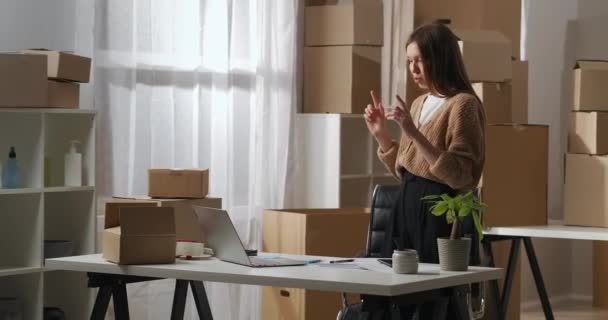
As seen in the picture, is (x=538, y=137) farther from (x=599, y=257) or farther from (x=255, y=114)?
(x=599, y=257)

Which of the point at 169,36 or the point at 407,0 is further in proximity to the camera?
the point at 407,0

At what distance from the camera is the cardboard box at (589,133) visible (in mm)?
5348

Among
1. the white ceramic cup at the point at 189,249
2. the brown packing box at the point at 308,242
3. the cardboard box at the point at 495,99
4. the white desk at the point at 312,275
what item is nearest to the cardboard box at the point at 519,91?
the cardboard box at the point at 495,99

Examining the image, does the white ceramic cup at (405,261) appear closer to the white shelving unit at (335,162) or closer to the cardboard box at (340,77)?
the white shelving unit at (335,162)

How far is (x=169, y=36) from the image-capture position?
5.13 meters

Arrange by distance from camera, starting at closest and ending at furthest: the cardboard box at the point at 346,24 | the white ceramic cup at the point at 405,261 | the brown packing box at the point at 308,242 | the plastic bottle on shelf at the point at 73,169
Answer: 1. the white ceramic cup at the point at 405,261
2. the plastic bottle on shelf at the point at 73,169
3. the brown packing box at the point at 308,242
4. the cardboard box at the point at 346,24

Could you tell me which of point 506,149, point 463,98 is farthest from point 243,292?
point 463,98

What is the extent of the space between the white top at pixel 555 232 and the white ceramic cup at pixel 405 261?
6.36 feet

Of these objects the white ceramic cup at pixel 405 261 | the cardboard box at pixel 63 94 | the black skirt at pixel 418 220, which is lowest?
the white ceramic cup at pixel 405 261

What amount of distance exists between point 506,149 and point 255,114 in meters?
1.28

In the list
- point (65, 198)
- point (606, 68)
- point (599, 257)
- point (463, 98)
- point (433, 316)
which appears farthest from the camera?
point (599, 257)

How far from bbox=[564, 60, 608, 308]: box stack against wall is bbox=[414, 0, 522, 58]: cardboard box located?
0.72 meters

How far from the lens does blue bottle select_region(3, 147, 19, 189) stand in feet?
14.5

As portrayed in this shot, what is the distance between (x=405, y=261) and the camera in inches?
127
